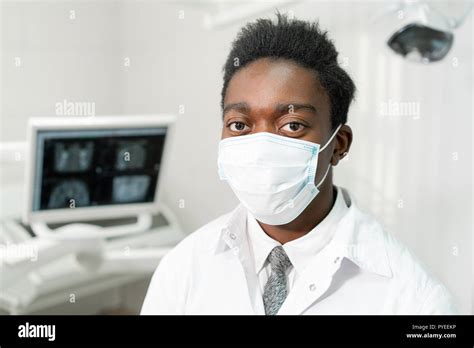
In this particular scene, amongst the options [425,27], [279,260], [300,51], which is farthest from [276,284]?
[425,27]

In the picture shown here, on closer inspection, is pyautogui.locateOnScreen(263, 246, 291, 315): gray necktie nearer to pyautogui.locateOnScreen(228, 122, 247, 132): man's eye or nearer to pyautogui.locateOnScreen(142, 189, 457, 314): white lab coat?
pyautogui.locateOnScreen(142, 189, 457, 314): white lab coat

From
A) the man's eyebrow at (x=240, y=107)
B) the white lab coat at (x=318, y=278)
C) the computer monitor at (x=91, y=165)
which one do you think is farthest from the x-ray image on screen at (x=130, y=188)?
the man's eyebrow at (x=240, y=107)

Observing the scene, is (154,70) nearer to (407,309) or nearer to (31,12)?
(31,12)

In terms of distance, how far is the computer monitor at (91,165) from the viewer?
1.41 metres

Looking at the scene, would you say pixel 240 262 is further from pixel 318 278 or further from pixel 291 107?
pixel 291 107

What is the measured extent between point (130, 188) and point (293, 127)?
2.18 ft

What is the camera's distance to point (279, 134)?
97cm

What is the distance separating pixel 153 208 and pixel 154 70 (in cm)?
36

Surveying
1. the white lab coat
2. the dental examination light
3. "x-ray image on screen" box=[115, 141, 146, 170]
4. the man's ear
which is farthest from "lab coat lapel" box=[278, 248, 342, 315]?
"x-ray image on screen" box=[115, 141, 146, 170]

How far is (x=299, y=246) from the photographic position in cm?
98

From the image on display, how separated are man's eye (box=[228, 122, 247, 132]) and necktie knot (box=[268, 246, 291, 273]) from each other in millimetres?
183

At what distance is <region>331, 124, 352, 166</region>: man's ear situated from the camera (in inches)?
39.3

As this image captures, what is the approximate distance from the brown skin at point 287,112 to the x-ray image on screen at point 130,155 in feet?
1.68
